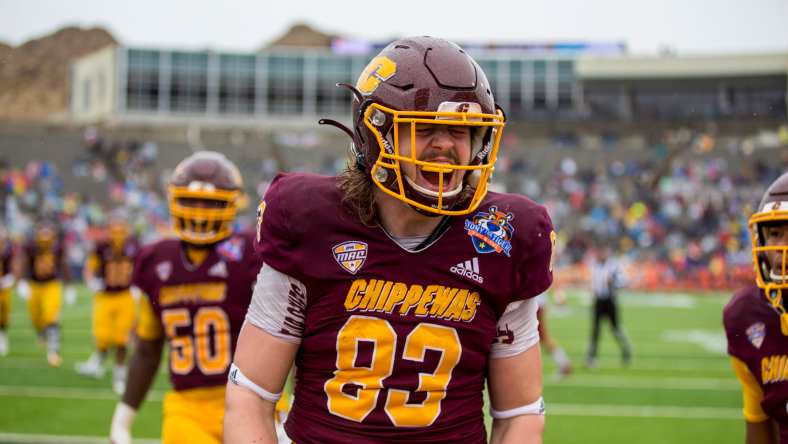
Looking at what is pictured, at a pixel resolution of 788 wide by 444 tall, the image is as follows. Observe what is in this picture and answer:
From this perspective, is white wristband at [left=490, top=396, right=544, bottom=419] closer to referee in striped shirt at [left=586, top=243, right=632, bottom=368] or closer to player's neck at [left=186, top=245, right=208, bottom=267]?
player's neck at [left=186, top=245, right=208, bottom=267]

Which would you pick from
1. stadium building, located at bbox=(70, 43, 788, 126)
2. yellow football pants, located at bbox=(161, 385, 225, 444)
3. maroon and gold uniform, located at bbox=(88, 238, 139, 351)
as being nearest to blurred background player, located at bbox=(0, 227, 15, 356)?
maroon and gold uniform, located at bbox=(88, 238, 139, 351)

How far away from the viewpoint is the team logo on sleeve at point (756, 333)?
296cm

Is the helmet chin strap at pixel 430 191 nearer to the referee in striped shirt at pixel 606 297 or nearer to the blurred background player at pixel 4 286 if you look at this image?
the referee in striped shirt at pixel 606 297

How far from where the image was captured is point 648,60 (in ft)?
130

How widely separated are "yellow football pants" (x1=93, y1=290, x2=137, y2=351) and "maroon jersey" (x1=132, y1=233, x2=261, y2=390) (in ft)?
19.7

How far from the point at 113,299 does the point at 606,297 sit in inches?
273

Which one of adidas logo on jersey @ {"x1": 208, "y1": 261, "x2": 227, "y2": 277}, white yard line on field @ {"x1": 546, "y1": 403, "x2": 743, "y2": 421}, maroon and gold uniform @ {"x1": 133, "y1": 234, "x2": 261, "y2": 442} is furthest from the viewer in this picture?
white yard line on field @ {"x1": 546, "y1": 403, "x2": 743, "y2": 421}

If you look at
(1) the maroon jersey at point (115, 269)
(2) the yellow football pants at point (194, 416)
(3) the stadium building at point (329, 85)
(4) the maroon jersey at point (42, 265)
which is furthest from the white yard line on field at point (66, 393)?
(3) the stadium building at point (329, 85)

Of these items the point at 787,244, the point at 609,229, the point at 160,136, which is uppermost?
the point at 787,244

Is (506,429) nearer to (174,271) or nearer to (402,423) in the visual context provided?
(402,423)

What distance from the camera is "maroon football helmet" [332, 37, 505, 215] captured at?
1.97 metres

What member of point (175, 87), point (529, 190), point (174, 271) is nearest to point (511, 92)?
point (529, 190)

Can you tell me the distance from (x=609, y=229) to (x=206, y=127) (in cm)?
2142

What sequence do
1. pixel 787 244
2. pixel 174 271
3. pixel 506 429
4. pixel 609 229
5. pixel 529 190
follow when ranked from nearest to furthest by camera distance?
pixel 506 429
pixel 787 244
pixel 174 271
pixel 609 229
pixel 529 190
